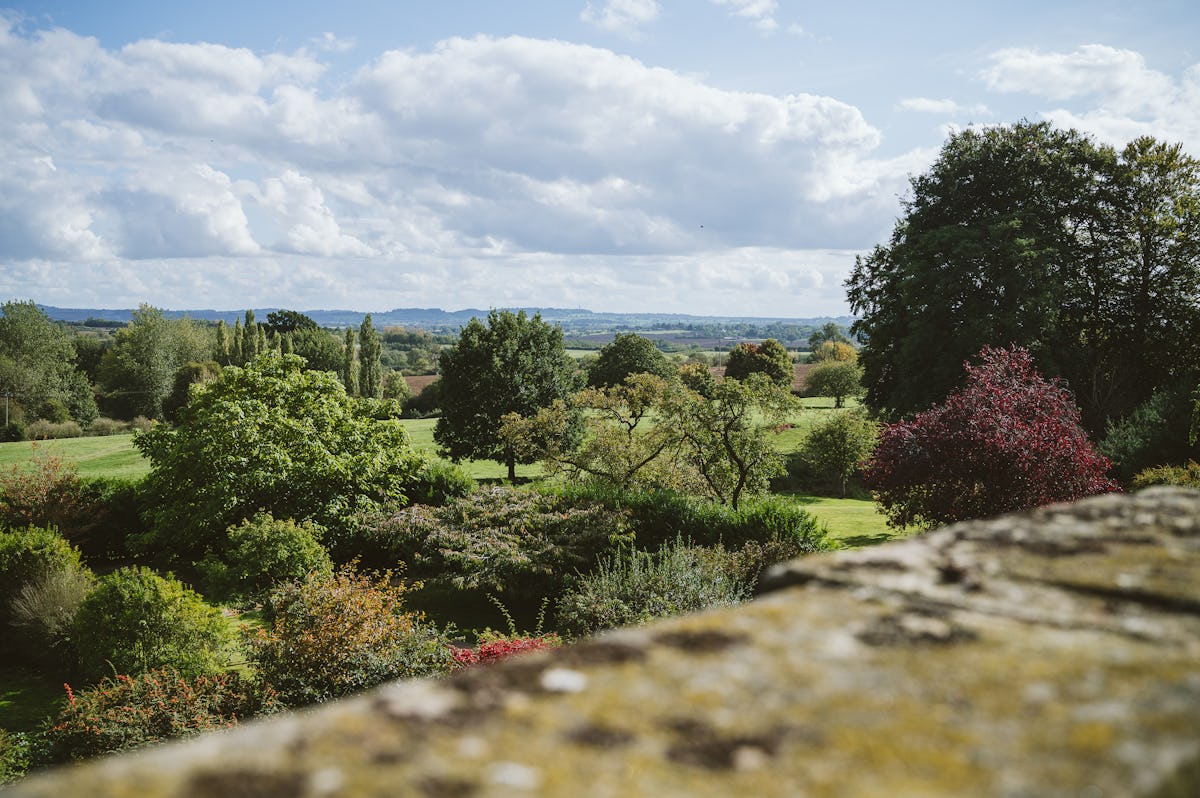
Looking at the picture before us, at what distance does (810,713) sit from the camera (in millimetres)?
1121

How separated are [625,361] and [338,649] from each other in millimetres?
45017

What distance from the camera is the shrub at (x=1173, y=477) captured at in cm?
1490

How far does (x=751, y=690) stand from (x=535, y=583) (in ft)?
45.5

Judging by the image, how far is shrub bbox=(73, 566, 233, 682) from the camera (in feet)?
34.7

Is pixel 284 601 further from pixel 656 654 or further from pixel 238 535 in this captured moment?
pixel 656 654

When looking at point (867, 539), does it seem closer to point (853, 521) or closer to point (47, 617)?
point (853, 521)

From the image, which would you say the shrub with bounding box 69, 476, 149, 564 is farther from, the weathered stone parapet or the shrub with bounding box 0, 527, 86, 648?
the weathered stone parapet

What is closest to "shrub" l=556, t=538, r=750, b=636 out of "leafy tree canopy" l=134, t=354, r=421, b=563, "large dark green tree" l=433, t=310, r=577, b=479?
"leafy tree canopy" l=134, t=354, r=421, b=563

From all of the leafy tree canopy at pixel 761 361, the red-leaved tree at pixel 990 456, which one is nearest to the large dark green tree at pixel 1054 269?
the red-leaved tree at pixel 990 456

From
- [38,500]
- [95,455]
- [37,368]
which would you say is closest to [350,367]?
[95,455]

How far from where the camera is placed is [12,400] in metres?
54.9

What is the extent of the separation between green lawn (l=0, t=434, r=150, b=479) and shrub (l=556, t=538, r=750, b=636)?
29.1 meters

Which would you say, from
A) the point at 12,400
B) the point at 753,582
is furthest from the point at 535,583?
the point at 12,400

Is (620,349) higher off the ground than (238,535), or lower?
higher
